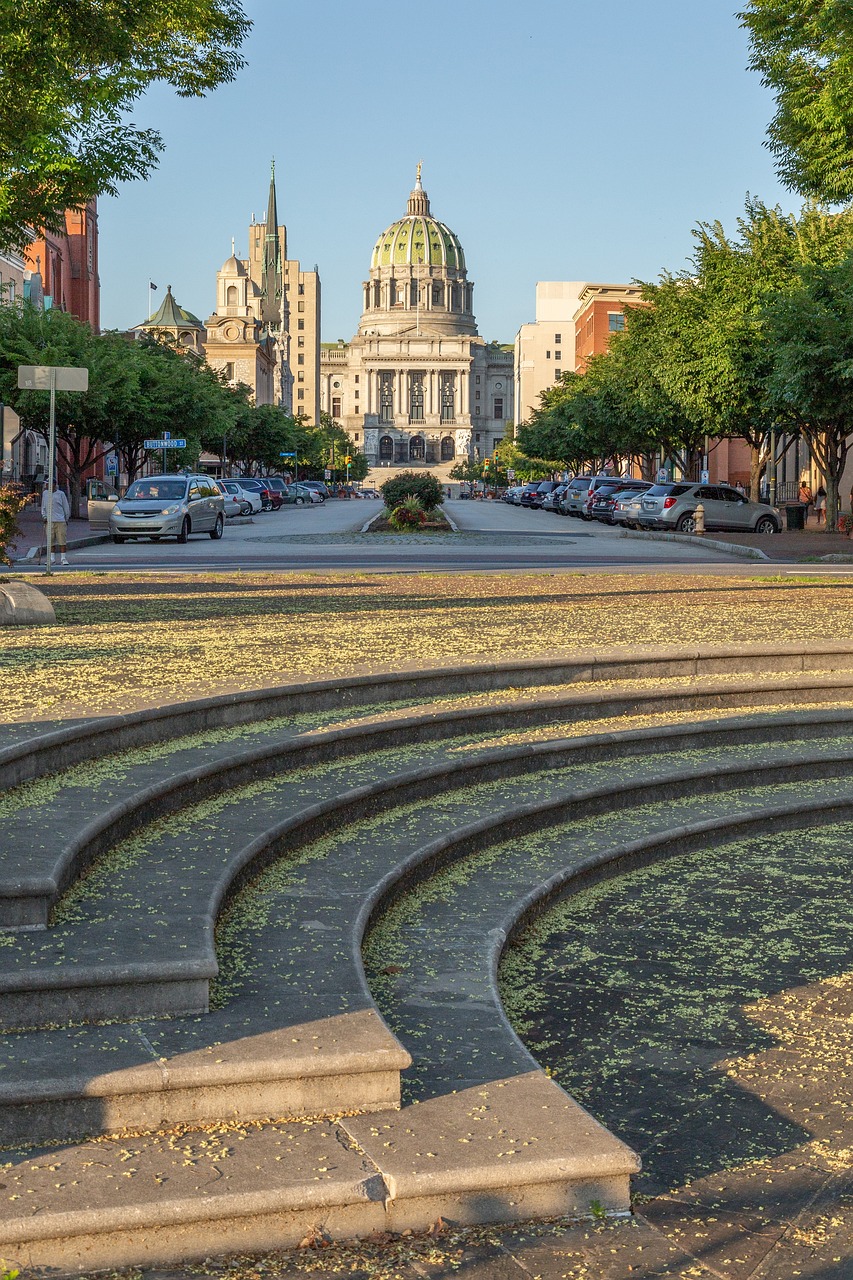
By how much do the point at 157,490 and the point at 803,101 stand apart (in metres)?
19.1

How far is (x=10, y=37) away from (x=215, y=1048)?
13459 mm

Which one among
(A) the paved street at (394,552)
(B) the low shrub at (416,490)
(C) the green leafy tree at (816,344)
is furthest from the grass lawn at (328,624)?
(B) the low shrub at (416,490)

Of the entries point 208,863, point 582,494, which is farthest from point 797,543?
point 208,863

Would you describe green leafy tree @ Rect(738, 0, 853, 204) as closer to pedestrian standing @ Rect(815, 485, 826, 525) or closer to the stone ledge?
the stone ledge

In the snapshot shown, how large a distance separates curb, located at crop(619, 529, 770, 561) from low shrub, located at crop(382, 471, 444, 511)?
5961 mm

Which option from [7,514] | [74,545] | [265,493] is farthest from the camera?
[265,493]

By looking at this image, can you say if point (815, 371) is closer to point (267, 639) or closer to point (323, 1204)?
point (267, 639)

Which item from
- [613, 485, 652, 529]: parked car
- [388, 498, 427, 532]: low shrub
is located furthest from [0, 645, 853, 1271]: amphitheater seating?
[613, 485, 652, 529]: parked car

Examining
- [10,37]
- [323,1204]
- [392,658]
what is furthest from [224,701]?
[10,37]

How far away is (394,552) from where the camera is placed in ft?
103

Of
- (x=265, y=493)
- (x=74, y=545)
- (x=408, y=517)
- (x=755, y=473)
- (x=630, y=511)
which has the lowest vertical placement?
(x=74, y=545)

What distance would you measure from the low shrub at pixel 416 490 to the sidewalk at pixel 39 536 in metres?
9.48

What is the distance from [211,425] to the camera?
62.4 metres

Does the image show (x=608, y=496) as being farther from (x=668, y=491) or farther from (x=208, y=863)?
(x=208, y=863)
